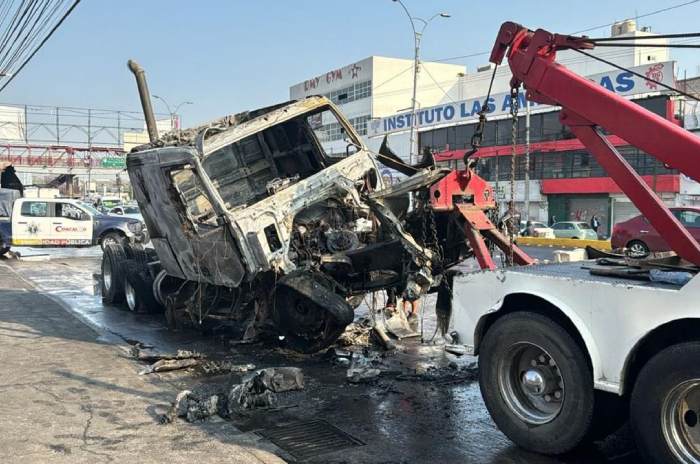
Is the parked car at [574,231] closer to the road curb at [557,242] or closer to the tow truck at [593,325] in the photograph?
the road curb at [557,242]

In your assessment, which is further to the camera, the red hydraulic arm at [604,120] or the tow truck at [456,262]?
the red hydraulic arm at [604,120]

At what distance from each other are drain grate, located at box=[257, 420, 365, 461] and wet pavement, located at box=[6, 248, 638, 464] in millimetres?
47

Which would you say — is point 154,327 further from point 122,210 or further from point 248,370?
point 122,210

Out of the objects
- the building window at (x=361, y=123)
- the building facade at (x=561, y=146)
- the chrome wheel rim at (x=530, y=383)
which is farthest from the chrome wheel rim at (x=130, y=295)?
the building window at (x=361, y=123)

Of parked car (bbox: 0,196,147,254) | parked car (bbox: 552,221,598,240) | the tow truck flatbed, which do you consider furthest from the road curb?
the tow truck flatbed

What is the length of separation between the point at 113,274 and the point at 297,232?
5182mm

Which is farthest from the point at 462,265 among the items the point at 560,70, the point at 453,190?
the point at 560,70

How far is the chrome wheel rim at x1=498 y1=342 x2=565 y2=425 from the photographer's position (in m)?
4.26

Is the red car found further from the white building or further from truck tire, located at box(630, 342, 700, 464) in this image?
the white building

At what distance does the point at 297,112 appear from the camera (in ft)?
25.9

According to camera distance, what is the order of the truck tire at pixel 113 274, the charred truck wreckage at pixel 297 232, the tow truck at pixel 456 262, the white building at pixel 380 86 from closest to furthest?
the tow truck at pixel 456 262
the charred truck wreckage at pixel 297 232
the truck tire at pixel 113 274
the white building at pixel 380 86

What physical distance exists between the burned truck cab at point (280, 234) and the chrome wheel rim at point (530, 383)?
2269 millimetres

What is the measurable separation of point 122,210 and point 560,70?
45319 millimetres

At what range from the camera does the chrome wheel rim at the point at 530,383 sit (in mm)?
4258
